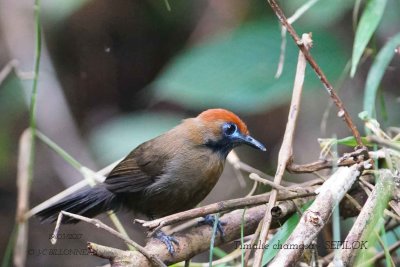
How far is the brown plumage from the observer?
333 cm

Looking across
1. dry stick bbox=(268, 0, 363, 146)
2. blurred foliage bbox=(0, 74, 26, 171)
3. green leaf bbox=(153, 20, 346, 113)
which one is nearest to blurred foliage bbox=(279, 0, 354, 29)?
green leaf bbox=(153, 20, 346, 113)

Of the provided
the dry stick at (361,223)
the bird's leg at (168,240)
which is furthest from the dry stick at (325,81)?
the bird's leg at (168,240)

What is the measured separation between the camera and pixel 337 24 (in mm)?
4543

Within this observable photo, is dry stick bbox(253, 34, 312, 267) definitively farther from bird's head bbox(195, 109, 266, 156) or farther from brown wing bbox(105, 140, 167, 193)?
brown wing bbox(105, 140, 167, 193)

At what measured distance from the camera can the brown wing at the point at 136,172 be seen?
11.3ft

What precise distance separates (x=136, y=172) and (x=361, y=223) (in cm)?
165

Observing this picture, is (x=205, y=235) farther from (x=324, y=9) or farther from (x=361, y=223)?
(x=324, y=9)

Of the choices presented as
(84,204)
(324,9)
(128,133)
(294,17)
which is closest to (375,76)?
(294,17)

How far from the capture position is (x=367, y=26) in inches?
114

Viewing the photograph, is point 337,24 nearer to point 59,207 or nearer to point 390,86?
point 390,86

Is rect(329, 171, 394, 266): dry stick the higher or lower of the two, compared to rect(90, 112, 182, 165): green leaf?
lower

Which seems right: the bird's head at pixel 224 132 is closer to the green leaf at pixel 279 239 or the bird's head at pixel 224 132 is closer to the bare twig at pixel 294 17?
the bare twig at pixel 294 17

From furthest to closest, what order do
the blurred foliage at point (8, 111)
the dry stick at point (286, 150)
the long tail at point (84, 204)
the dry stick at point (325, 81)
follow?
the blurred foliage at point (8, 111) < the long tail at point (84, 204) < the dry stick at point (325, 81) < the dry stick at point (286, 150)

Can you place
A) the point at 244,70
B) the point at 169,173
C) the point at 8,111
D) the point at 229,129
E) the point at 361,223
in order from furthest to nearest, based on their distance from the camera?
the point at 8,111, the point at 244,70, the point at 229,129, the point at 169,173, the point at 361,223
